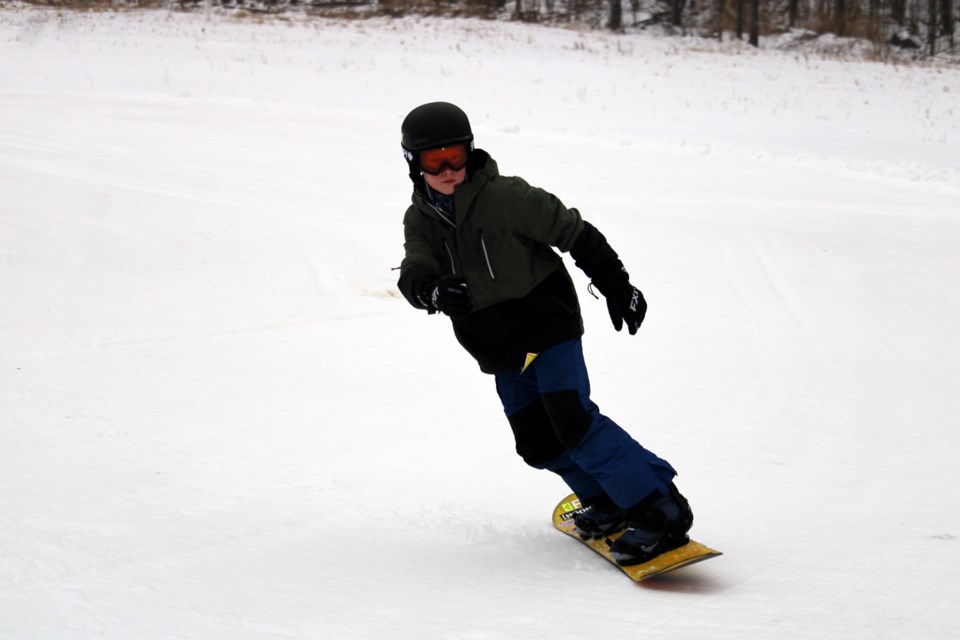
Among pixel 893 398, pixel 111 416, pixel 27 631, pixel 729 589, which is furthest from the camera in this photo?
pixel 893 398

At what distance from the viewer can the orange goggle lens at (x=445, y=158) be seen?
10.2 feet

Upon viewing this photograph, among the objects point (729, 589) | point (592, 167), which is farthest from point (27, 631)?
point (592, 167)

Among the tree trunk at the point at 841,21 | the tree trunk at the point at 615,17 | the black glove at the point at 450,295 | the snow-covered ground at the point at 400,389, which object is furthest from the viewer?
the tree trunk at the point at 841,21

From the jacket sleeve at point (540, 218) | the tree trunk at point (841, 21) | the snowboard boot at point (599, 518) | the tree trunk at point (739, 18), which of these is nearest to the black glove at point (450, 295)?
the jacket sleeve at point (540, 218)

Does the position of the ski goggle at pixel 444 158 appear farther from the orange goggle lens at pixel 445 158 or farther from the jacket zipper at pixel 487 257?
the jacket zipper at pixel 487 257

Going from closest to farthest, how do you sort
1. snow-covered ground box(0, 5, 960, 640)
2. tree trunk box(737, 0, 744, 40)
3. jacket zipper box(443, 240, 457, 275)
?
snow-covered ground box(0, 5, 960, 640)
jacket zipper box(443, 240, 457, 275)
tree trunk box(737, 0, 744, 40)

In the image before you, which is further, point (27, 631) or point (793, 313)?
point (793, 313)

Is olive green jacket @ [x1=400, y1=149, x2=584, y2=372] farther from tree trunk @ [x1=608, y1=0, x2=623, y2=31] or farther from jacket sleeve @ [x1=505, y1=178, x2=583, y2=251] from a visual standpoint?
tree trunk @ [x1=608, y1=0, x2=623, y2=31]

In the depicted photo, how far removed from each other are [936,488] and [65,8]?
1165 inches

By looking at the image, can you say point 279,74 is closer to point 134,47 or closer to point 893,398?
point 134,47

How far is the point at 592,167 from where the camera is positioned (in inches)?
501

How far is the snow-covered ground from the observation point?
9.51ft

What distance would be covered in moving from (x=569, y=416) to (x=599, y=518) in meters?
0.59

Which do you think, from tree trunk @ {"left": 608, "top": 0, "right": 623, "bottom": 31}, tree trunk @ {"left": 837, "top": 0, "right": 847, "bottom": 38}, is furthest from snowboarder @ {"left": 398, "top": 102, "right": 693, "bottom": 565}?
tree trunk @ {"left": 837, "top": 0, "right": 847, "bottom": 38}
